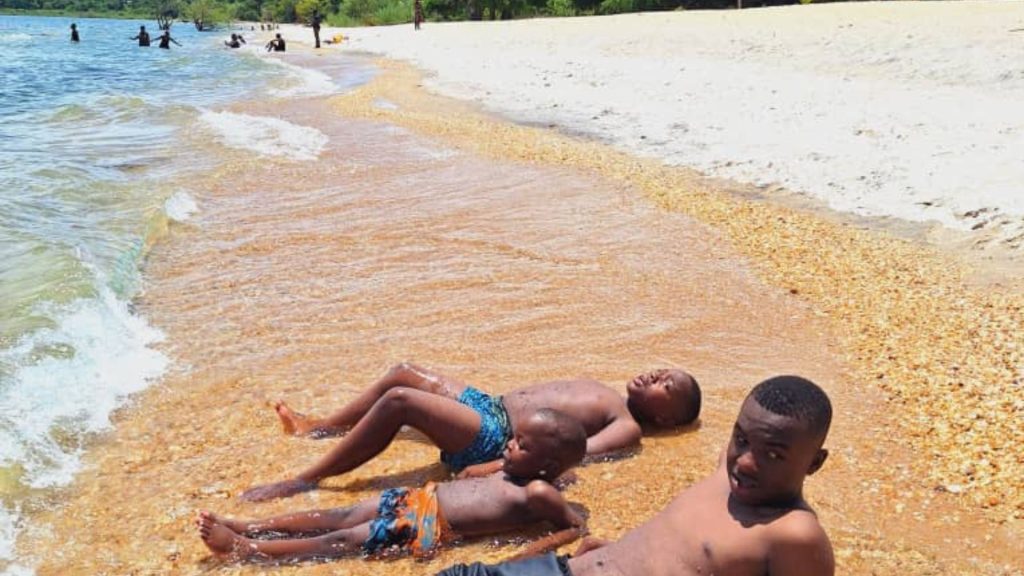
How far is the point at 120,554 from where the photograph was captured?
332cm

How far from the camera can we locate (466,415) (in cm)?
389

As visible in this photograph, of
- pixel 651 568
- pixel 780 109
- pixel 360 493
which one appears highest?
pixel 780 109

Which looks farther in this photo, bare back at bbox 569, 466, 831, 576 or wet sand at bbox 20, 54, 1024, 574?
wet sand at bbox 20, 54, 1024, 574

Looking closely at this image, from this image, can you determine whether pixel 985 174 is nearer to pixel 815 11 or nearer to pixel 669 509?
pixel 669 509

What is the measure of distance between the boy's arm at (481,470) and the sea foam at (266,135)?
838 cm

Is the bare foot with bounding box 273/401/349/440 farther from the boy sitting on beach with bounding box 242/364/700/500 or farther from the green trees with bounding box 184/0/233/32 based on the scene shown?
the green trees with bounding box 184/0/233/32

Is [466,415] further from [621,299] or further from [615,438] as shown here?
[621,299]

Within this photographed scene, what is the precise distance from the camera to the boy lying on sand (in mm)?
2354

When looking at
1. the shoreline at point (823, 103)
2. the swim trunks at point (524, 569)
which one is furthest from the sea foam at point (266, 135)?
the swim trunks at point (524, 569)

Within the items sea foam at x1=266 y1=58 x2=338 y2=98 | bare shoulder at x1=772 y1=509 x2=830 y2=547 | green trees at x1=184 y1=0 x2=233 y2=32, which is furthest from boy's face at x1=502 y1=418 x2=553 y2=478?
green trees at x1=184 y1=0 x2=233 y2=32

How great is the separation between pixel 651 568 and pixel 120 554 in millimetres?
2066


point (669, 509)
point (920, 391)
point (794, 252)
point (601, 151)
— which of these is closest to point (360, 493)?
point (669, 509)

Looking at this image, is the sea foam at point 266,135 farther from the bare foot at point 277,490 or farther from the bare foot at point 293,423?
the bare foot at point 277,490

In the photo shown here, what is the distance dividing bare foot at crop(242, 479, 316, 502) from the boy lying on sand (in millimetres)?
1579
